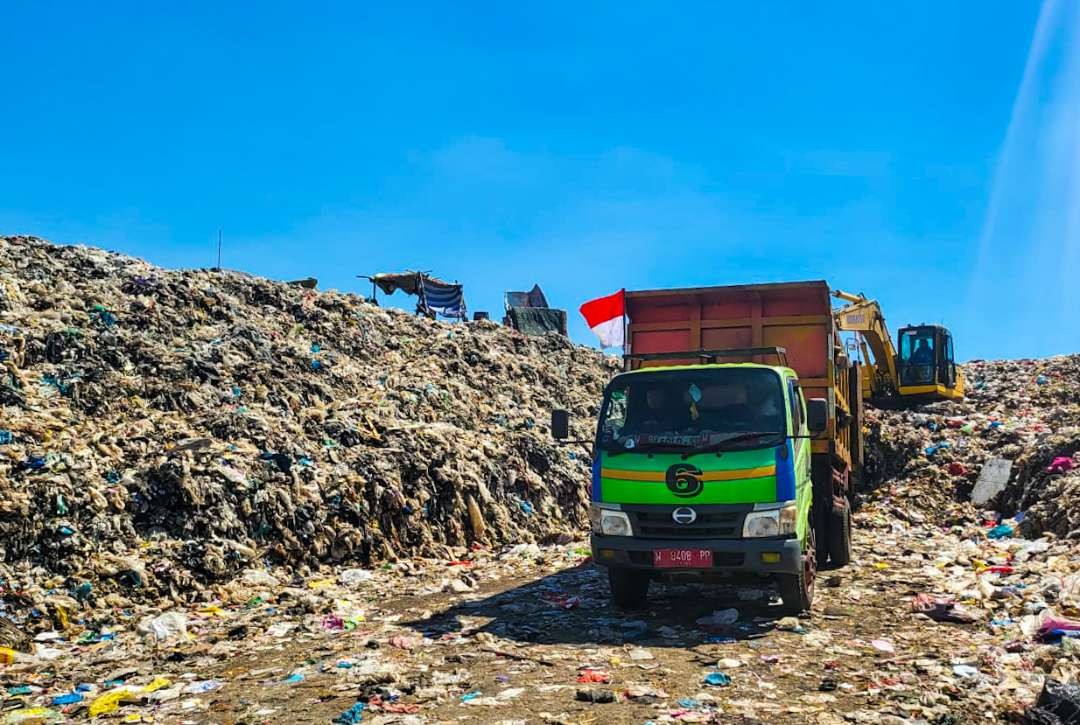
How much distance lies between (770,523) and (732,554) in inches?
16.4

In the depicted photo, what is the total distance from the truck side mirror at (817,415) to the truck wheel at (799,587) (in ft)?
3.39

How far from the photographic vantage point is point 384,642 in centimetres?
673

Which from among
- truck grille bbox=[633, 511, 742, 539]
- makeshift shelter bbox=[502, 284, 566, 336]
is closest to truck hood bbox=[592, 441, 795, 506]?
truck grille bbox=[633, 511, 742, 539]

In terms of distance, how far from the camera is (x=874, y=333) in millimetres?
19234

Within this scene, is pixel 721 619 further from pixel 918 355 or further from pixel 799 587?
pixel 918 355

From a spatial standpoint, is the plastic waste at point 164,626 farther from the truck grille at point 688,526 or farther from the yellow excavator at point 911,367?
the yellow excavator at point 911,367

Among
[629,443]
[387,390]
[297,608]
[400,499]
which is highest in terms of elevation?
[387,390]

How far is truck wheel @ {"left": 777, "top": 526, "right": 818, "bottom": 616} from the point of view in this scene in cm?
702

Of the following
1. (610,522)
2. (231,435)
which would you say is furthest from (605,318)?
(231,435)

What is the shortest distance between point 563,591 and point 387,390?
23.4ft

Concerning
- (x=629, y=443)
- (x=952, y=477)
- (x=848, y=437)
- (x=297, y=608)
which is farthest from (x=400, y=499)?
(x=952, y=477)

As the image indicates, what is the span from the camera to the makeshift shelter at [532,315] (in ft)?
79.4

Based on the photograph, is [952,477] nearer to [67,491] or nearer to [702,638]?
[702,638]

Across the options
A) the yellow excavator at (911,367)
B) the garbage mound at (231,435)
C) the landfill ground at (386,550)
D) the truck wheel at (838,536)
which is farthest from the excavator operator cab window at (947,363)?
the truck wheel at (838,536)
